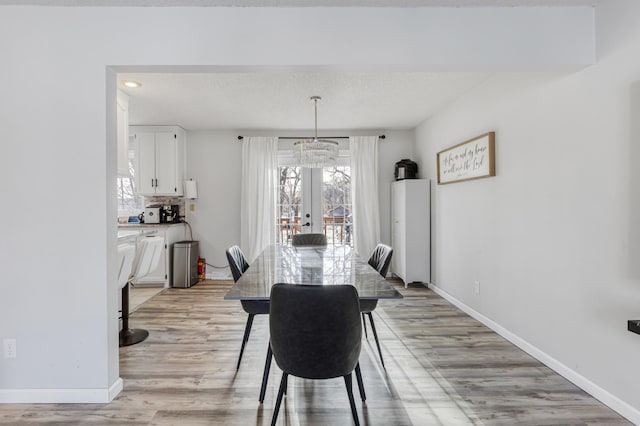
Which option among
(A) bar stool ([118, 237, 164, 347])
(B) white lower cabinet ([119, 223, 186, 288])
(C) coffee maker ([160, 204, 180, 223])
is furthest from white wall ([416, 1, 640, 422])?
(C) coffee maker ([160, 204, 180, 223])

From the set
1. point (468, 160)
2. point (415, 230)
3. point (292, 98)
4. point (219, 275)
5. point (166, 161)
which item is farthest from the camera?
point (219, 275)

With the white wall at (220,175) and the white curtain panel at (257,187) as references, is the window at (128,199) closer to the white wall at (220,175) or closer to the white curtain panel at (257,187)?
the white wall at (220,175)

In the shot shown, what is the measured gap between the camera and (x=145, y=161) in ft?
16.3

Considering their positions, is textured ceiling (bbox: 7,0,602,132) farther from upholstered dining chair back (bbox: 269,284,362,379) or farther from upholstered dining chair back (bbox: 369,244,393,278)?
upholstered dining chair back (bbox: 269,284,362,379)

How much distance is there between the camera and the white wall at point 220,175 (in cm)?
527

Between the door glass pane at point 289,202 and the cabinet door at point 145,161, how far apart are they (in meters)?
1.87

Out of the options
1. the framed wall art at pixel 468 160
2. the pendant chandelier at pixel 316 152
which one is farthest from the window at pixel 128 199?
the framed wall art at pixel 468 160

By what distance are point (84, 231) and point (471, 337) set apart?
10.0ft

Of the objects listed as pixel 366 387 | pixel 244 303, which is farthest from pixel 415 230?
pixel 244 303

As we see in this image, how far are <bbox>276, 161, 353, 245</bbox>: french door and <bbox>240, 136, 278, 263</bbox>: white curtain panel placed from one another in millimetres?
221

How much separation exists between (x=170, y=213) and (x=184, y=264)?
0.86m

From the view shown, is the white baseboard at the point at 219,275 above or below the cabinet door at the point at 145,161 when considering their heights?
below

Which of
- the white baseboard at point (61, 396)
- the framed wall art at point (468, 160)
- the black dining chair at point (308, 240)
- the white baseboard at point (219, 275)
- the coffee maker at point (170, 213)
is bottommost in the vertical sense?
the white baseboard at point (61, 396)

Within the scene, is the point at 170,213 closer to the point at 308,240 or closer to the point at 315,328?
the point at 308,240
